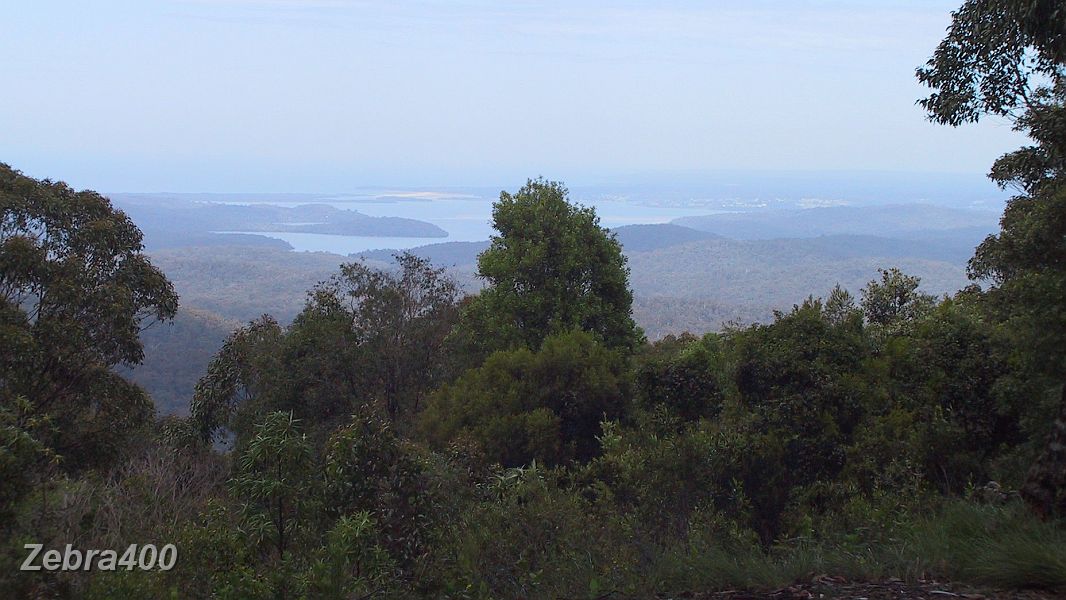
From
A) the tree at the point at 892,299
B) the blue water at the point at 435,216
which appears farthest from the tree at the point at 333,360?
the blue water at the point at 435,216

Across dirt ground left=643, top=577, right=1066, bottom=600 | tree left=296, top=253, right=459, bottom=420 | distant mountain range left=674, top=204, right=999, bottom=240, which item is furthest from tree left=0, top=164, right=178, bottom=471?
distant mountain range left=674, top=204, right=999, bottom=240

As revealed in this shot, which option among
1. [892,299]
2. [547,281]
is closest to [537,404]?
[547,281]

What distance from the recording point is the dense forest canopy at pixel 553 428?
229 inches

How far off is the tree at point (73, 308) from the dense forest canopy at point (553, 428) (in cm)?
4

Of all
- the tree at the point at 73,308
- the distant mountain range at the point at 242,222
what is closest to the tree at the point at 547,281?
the tree at the point at 73,308

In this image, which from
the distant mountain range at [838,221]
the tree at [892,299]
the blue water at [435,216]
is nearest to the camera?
the tree at [892,299]

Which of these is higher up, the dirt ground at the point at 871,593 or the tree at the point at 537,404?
the dirt ground at the point at 871,593

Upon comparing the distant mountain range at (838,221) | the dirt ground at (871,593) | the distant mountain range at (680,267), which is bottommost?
the distant mountain range at (680,267)

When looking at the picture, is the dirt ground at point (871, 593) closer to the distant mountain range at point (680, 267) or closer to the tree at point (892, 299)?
the tree at point (892, 299)

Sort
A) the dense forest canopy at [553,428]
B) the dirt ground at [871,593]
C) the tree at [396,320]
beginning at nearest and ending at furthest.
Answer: the dirt ground at [871,593]
the dense forest canopy at [553,428]
the tree at [396,320]

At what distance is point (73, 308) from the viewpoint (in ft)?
41.5

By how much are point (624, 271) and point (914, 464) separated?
11175 mm

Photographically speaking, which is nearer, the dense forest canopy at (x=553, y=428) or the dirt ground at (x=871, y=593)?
the dirt ground at (x=871, y=593)

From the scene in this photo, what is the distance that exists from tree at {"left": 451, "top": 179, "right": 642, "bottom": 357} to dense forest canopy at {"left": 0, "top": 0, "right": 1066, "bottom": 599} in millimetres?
75
